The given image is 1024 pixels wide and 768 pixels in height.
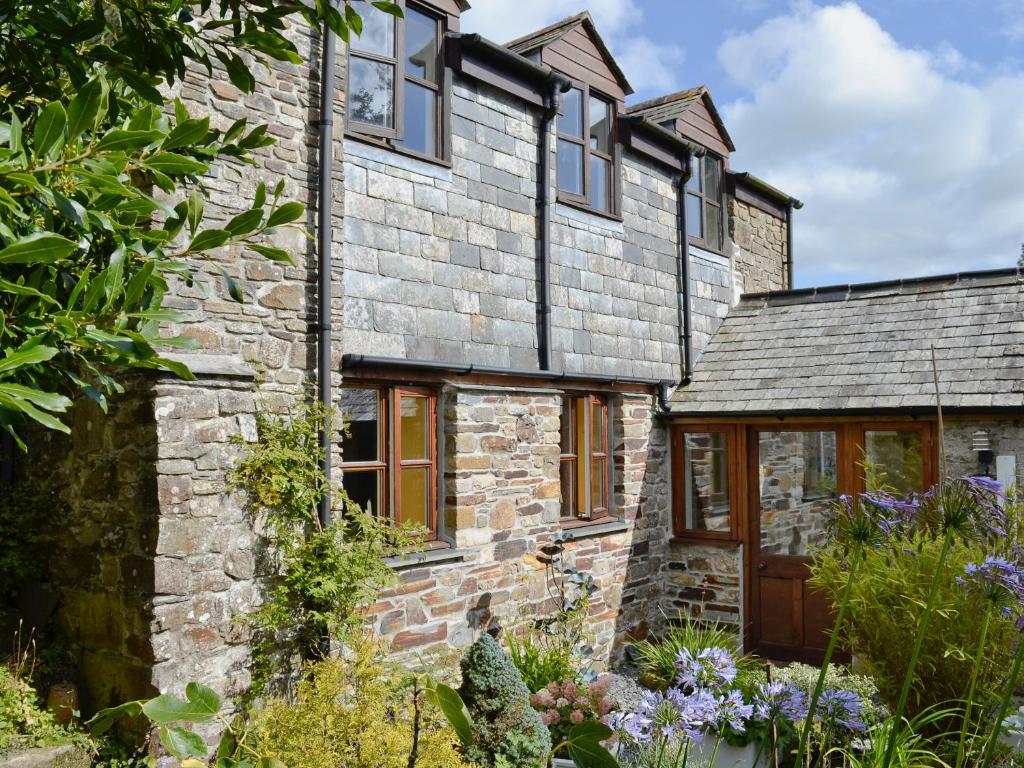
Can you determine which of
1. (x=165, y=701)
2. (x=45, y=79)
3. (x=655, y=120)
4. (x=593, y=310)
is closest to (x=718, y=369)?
(x=593, y=310)

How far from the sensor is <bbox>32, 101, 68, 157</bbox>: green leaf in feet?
7.13

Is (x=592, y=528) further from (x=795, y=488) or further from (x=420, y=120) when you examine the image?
(x=420, y=120)

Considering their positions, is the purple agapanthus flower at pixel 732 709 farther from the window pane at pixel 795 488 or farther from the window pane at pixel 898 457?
the window pane at pixel 795 488

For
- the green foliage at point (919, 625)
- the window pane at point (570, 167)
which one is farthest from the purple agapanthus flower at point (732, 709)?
the window pane at point (570, 167)

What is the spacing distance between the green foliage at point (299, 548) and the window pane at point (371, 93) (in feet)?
8.39

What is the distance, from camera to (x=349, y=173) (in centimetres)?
659

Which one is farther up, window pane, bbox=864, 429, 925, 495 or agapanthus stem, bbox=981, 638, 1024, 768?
window pane, bbox=864, 429, 925, 495

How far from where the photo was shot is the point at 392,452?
6.86 meters

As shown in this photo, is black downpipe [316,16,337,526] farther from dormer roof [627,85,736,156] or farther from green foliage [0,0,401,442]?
dormer roof [627,85,736,156]

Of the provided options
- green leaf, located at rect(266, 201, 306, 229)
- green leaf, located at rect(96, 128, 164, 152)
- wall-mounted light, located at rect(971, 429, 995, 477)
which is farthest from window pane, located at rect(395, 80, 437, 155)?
wall-mounted light, located at rect(971, 429, 995, 477)

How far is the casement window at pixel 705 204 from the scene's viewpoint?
434 inches

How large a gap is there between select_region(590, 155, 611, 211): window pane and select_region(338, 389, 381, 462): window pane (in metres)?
3.95

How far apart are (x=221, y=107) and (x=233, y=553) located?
9.45 ft

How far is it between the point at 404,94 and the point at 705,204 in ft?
17.9
